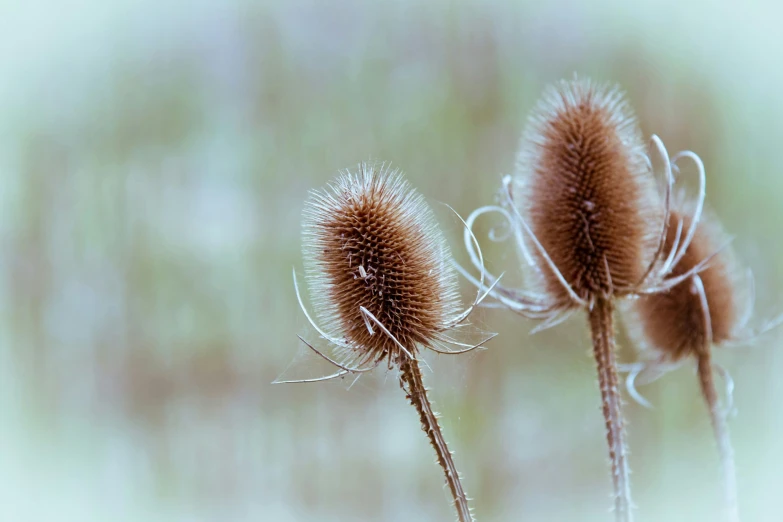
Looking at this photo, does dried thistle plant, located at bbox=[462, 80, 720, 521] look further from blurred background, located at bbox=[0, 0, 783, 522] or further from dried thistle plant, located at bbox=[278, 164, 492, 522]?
blurred background, located at bbox=[0, 0, 783, 522]

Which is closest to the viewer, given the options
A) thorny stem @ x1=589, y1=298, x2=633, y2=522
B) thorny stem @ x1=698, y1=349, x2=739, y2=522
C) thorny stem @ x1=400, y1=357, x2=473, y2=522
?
thorny stem @ x1=400, y1=357, x2=473, y2=522

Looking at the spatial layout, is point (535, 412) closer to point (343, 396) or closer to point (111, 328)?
point (343, 396)

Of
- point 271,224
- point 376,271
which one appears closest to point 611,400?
point 376,271

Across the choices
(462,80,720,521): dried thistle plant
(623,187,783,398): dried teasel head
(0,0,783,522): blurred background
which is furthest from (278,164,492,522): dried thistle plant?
(0,0,783,522): blurred background

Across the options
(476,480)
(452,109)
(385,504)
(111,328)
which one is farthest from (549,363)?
(111,328)

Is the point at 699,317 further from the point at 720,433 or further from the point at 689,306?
the point at 720,433

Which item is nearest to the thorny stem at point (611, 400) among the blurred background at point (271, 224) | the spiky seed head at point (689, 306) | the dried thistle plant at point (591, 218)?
the dried thistle plant at point (591, 218)
